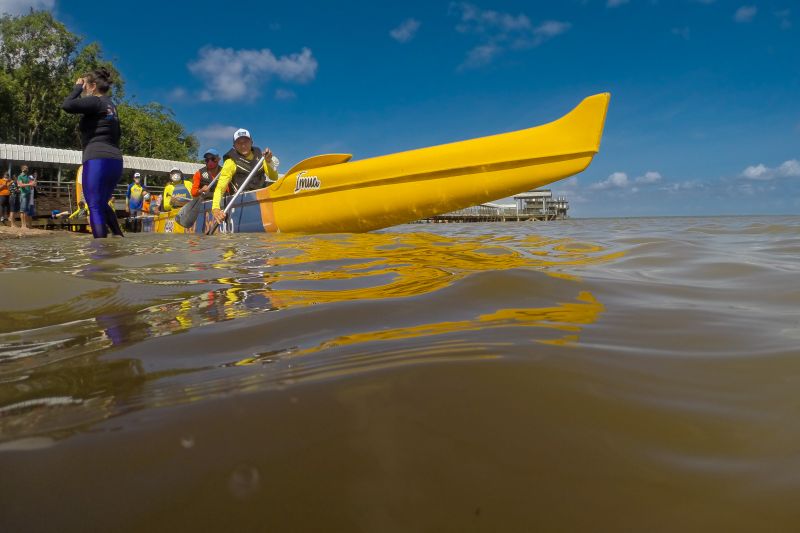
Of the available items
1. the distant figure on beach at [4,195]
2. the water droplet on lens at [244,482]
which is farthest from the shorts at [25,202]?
the water droplet on lens at [244,482]

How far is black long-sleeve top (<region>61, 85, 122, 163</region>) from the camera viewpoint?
3885 mm

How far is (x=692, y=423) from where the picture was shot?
0.57 m

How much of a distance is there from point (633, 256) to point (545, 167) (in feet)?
6.53

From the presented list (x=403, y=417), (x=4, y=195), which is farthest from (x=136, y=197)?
(x=403, y=417)

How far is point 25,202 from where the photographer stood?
1190 cm

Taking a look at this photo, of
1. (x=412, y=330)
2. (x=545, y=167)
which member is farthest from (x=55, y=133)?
(x=412, y=330)

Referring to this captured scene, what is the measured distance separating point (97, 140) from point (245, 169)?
7.60ft

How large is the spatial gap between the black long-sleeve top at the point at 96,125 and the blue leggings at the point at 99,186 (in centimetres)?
6

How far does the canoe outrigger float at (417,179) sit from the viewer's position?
14.2 feet

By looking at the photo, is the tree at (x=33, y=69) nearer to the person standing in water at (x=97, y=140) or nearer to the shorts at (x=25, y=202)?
the shorts at (x=25, y=202)

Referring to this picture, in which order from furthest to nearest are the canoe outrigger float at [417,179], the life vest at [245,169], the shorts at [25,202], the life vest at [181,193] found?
the shorts at [25,202] < the life vest at [181,193] < the life vest at [245,169] < the canoe outrigger float at [417,179]

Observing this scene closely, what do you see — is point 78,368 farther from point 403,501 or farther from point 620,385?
point 620,385

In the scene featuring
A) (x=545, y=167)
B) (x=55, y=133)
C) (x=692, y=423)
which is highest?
(x=55, y=133)

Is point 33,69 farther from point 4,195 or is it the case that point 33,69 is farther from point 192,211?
point 192,211
